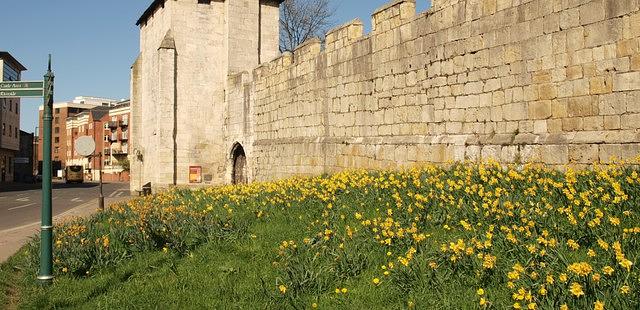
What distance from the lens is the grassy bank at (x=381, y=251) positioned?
467 cm

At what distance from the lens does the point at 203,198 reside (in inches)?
470

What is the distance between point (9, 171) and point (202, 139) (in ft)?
167

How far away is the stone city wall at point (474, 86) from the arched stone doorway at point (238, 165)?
19.3 ft

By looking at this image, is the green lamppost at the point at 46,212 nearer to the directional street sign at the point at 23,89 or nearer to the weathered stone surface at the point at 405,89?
the directional street sign at the point at 23,89

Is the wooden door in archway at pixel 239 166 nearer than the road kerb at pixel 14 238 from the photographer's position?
No

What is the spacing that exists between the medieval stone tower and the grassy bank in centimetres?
1475

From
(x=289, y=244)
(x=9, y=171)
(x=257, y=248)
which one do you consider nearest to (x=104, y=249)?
(x=257, y=248)

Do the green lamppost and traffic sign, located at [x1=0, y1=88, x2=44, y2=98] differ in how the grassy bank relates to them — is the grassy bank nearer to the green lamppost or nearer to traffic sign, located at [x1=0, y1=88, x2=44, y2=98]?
the green lamppost

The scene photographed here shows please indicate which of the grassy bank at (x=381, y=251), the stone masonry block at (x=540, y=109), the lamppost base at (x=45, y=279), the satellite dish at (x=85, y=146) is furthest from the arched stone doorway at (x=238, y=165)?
the lamppost base at (x=45, y=279)

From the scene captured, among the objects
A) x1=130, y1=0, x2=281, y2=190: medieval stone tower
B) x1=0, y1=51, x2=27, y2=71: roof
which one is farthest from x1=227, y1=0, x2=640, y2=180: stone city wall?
x1=0, y1=51, x2=27, y2=71: roof

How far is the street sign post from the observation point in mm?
7121

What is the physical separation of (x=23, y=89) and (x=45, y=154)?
3.05 feet

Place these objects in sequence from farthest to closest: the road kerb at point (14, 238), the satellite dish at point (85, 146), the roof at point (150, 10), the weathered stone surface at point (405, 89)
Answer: the roof at point (150, 10)
the satellite dish at point (85, 146)
the road kerb at point (14, 238)
the weathered stone surface at point (405, 89)

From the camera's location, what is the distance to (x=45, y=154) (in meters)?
7.31
